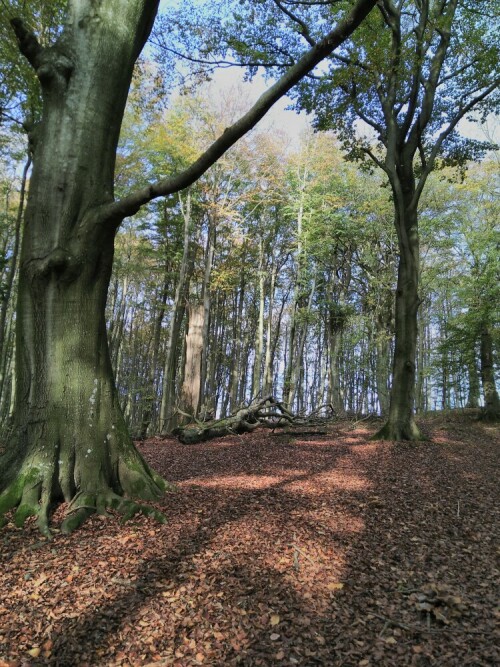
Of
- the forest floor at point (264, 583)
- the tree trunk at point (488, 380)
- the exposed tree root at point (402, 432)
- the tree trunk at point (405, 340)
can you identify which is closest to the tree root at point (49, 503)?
the forest floor at point (264, 583)

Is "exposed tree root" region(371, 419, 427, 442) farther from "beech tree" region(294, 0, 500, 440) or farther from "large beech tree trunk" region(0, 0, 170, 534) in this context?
"large beech tree trunk" region(0, 0, 170, 534)

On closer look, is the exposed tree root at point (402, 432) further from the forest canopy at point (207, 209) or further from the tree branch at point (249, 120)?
the tree branch at point (249, 120)

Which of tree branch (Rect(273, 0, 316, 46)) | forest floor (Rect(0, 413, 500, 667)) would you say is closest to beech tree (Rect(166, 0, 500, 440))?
tree branch (Rect(273, 0, 316, 46))

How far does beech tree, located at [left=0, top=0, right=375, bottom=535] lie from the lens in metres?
3.57

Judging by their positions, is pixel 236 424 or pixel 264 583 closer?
pixel 264 583

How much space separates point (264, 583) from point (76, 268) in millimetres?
3086

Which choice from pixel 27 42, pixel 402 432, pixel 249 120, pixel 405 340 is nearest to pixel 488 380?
pixel 405 340

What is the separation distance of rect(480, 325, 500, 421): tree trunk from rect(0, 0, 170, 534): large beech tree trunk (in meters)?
13.8

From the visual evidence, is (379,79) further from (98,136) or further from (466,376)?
(466,376)

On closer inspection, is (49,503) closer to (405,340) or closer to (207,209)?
(405,340)

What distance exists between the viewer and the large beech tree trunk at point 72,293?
3.63m

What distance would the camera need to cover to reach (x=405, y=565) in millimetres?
3191

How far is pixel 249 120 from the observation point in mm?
3559

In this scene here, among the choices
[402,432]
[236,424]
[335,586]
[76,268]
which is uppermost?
[76,268]
